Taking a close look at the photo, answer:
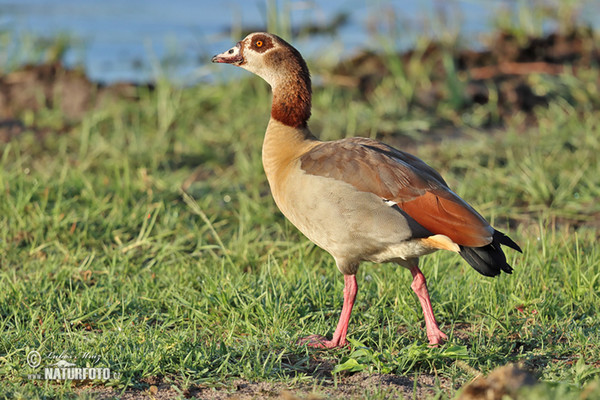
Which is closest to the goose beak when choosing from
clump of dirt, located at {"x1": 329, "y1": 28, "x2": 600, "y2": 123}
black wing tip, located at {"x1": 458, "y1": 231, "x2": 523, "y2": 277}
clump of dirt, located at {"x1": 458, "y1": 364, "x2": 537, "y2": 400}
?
black wing tip, located at {"x1": 458, "y1": 231, "x2": 523, "y2": 277}

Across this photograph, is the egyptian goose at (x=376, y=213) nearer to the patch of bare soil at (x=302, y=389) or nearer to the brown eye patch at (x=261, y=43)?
the patch of bare soil at (x=302, y=389)

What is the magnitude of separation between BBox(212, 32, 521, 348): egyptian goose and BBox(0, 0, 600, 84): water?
399 centimetres

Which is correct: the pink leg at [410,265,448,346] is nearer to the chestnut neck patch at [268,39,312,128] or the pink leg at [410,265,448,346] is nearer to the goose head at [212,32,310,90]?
the chestnut neck patch at [268,39,312,128]

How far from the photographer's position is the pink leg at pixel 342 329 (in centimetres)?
386

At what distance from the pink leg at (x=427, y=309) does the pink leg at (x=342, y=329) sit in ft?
1.00

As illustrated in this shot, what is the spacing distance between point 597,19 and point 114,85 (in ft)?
18.7

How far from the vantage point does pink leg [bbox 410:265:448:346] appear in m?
3.88

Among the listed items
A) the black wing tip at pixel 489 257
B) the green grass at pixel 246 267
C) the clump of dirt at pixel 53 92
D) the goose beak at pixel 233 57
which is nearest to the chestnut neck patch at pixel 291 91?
the goose beak at pixel 233 57

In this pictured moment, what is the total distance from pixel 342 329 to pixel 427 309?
43 cm

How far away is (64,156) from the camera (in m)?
6.65

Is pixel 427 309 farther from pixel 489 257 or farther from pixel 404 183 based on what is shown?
pixel 404 183

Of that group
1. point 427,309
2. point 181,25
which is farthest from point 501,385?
point 181,25

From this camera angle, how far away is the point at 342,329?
394 cm

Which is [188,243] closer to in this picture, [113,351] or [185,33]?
[113,351]
